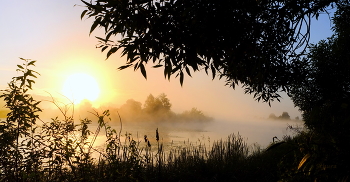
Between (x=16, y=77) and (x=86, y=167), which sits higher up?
(x=16, y=77)

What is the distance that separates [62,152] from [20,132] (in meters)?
0.79

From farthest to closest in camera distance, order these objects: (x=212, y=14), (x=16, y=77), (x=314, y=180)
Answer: (x=16, y=77) < (x=212, y=14) < (x=314, y=180)

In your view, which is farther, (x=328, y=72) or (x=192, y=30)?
(x=328, y=72)

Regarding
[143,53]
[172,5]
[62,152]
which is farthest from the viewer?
[62,152]

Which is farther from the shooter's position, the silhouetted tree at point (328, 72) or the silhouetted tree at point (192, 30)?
the silhouetted tree at point (328, 72)

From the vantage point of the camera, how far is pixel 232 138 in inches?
398

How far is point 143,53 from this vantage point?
3088 mm

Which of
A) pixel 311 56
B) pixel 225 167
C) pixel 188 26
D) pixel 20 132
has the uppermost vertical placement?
pixel 311 56

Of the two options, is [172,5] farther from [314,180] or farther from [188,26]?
[314,180]

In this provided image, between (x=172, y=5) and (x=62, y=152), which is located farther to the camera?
(x=62, y=152)

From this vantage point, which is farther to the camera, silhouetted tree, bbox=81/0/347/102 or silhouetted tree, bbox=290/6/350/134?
silhouetted tree, bbox=290/6/350/134

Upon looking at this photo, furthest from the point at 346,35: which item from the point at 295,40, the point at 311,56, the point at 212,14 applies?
the point at 212,14

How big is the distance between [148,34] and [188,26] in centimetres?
74

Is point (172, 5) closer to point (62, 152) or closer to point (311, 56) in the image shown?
point (62, 152)
